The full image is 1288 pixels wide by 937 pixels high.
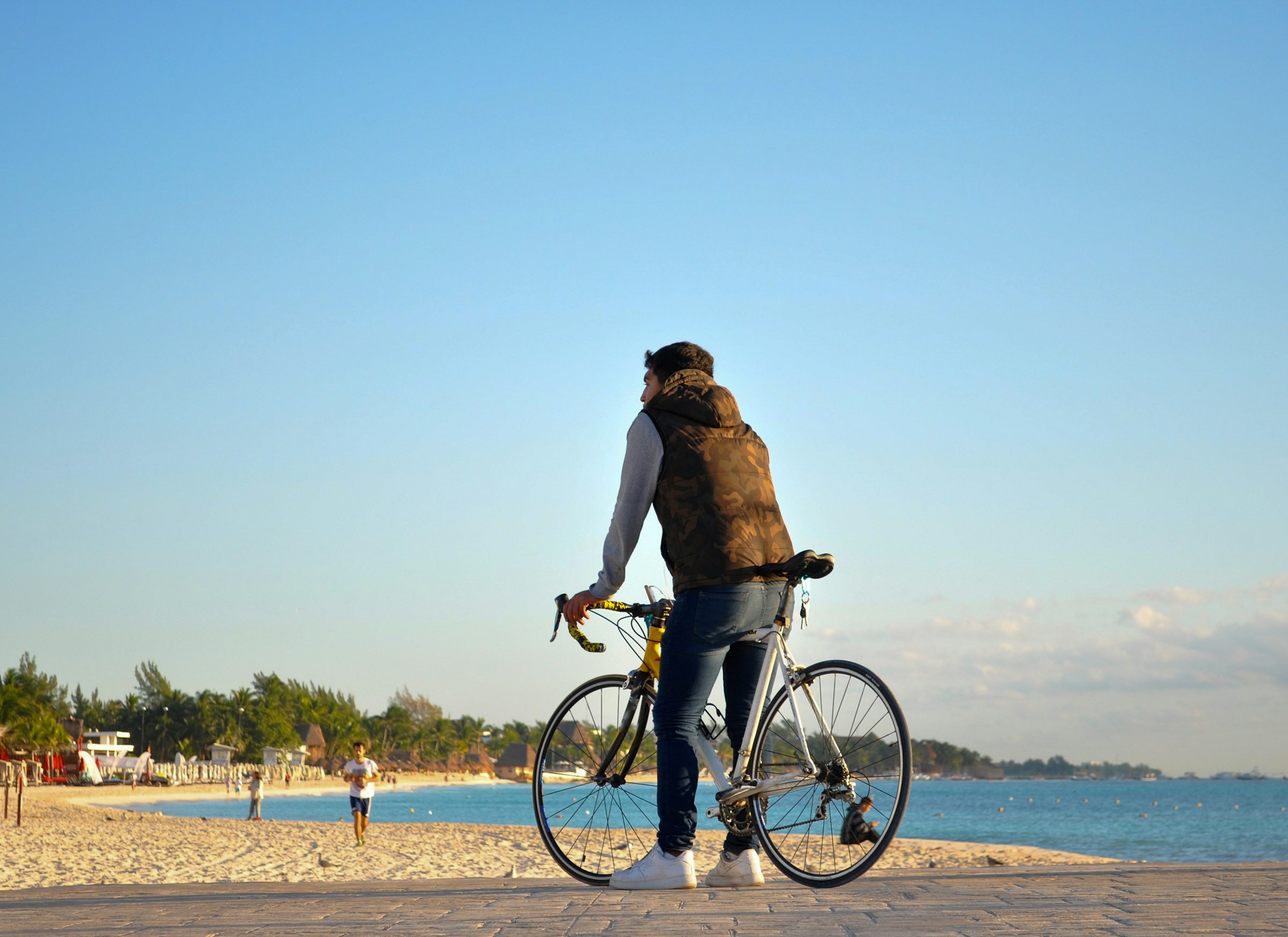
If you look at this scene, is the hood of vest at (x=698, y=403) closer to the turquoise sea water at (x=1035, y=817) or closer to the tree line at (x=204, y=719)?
the turquoise sea water at (x=1035, y=817)

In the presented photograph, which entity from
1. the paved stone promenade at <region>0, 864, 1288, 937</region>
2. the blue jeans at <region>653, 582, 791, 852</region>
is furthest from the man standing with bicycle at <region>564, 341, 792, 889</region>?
the paved stone promenade at <region>0, 864, 1288, 937</region>

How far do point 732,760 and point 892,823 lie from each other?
704 millimetres

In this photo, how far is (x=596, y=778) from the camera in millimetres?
5086

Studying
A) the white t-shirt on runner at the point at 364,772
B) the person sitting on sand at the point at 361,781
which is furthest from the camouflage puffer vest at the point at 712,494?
the white t-shirt on runner at the point at 364,772

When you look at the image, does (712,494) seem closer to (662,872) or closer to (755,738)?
(755,738)

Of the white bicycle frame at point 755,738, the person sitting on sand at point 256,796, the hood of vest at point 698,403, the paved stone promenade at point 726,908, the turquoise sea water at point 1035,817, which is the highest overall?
the hood of vest at point 698,403

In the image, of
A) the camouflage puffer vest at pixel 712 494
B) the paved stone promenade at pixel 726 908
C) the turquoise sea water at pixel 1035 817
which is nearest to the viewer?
the paved stone promenade at pixel 726 908

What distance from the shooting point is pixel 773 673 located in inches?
175

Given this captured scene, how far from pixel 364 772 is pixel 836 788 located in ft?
55.8

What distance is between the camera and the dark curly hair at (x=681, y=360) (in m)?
4.84

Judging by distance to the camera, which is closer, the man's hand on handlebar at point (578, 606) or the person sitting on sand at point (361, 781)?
the man's hand on handlebar at point (578, 606)

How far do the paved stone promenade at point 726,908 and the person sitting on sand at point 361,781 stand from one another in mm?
14202

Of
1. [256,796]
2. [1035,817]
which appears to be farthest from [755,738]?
[1035,817]

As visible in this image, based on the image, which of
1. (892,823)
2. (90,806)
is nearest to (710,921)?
(892,823)
